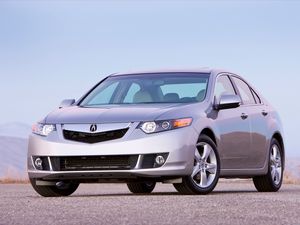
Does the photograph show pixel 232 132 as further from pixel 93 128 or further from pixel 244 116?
pixel 93 128

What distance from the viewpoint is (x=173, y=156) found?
10852 mm

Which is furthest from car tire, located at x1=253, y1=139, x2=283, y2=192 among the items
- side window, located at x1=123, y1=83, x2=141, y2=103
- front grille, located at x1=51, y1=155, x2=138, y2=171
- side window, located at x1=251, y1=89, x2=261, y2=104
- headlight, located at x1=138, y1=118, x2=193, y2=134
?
front grille, located at x1=51, y1=155, x2=138, y2=171

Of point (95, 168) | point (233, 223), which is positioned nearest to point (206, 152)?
point (95, 168)

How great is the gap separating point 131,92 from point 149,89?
364mm

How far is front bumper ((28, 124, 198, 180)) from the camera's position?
10773mm

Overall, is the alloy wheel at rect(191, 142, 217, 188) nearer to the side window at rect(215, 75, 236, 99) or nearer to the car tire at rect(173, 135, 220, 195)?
the car tire at rect(173, 135, 220, 195)

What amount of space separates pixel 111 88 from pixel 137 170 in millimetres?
2207

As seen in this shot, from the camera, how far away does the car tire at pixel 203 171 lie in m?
11.1

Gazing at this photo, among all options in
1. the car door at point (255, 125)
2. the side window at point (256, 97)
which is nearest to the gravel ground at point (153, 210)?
the car door at point (255, 125)

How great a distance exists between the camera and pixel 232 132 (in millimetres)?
12250

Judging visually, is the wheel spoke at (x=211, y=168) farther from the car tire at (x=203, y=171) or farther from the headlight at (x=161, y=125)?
the headlight at (x=161, y=125)

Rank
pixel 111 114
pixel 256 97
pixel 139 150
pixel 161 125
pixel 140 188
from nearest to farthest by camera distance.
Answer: pixel 139 150, pixel 161 125, pixel 111 114, pixel 140 188, pixel 256 97

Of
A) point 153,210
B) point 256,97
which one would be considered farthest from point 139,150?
point 256,97

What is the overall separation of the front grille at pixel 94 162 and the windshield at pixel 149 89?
49.2 inches
